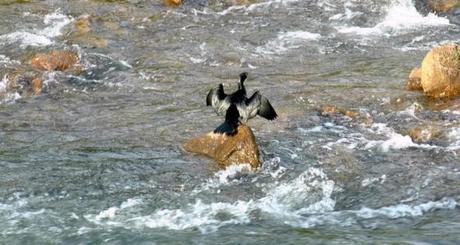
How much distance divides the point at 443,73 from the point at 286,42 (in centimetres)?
441

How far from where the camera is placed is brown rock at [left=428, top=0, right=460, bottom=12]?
17391mm

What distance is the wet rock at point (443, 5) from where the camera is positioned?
1736cm

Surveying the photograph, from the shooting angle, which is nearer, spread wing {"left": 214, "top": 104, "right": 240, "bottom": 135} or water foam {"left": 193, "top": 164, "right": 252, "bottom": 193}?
water foam {"left": 193, "top": 164, "right": 252, "bottom": 193}

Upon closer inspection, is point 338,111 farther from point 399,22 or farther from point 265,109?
point 399,22

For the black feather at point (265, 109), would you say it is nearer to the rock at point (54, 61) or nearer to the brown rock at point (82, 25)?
the rock at point (54, 61)

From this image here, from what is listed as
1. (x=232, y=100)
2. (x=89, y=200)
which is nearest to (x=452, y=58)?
(x=232, y=100)

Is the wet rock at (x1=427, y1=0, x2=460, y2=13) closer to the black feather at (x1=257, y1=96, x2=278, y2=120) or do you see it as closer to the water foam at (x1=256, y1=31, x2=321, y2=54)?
the water foam at (x1=256, y1=31, x2=321, y2=54)

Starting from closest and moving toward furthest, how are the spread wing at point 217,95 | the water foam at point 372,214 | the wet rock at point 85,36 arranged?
the water foam at point 372,214 < the spread wing at point 217,95 < the wet rock at point 85,36

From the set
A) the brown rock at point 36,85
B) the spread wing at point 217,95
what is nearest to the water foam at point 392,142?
the spread wing at point 217,95

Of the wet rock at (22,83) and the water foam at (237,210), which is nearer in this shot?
the water foam at (237,210)

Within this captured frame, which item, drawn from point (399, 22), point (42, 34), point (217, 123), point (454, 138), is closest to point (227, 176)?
point (217, 123)

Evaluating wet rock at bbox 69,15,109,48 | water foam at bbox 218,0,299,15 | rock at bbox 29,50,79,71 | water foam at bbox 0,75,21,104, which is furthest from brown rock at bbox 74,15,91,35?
water foam at bbox 0,75,21,104

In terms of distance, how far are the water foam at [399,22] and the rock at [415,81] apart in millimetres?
3859

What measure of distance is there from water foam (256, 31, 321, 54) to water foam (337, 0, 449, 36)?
35.9 inches
